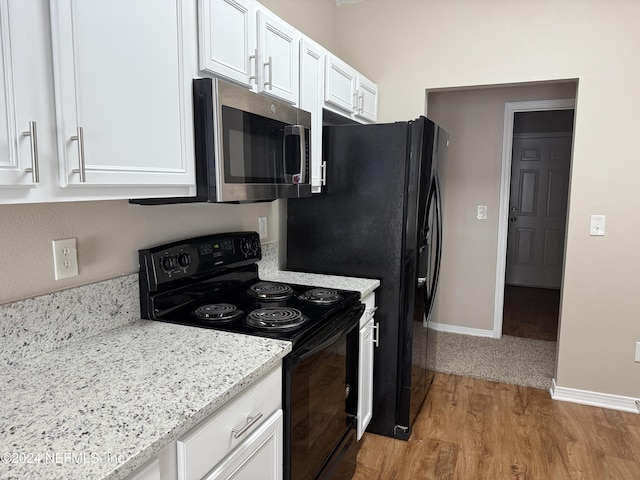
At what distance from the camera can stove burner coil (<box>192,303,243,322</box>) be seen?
5.17 feet

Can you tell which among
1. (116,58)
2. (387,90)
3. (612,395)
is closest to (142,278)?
(116,58)

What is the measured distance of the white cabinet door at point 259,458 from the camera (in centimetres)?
113

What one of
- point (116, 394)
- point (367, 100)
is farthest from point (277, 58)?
point (116, 394)

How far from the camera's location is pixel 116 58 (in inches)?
42.3

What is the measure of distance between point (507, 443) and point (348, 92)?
2118mm

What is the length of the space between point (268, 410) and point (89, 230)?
79cm

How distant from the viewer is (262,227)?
238 cm

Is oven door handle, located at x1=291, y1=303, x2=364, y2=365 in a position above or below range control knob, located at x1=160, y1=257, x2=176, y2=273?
below

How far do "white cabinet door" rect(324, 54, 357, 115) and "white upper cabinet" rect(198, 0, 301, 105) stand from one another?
1.07 ft

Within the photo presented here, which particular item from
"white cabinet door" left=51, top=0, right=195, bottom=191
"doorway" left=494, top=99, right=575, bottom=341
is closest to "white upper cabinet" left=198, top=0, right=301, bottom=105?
"white cabinet door" left=51, top=0, right=195, bottom=191

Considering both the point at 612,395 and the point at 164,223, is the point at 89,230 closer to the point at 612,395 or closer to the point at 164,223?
the point at 164,223

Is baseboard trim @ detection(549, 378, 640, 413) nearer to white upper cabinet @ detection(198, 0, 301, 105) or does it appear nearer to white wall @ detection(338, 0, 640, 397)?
white wall @ detection(338, 0, 640, 397)

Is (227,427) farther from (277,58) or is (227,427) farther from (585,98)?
(585,98)

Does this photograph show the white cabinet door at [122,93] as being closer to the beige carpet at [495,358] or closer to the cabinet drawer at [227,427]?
the cabinet drawer at [227,427]
